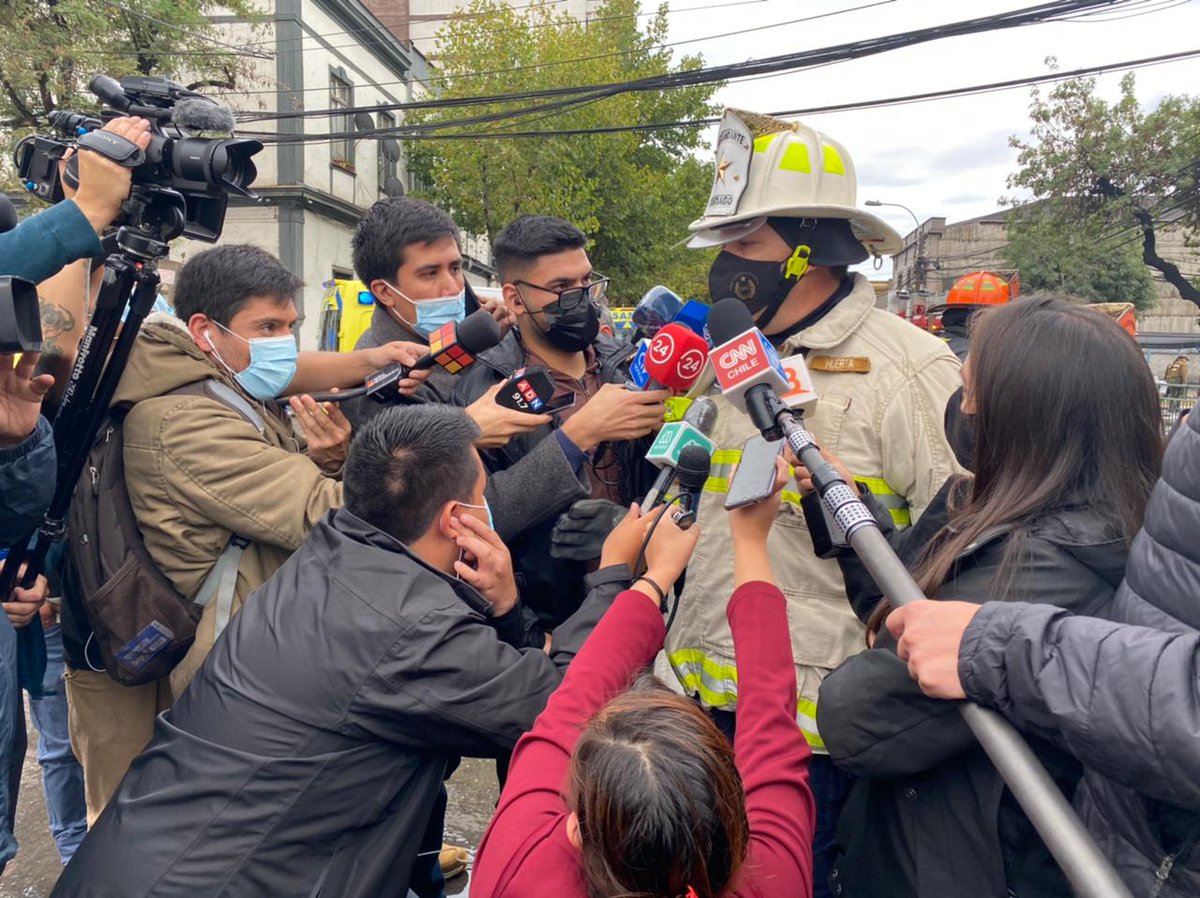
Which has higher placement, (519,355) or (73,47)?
(73,47)

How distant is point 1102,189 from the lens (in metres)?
23.1

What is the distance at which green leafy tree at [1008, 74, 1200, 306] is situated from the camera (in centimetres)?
2158

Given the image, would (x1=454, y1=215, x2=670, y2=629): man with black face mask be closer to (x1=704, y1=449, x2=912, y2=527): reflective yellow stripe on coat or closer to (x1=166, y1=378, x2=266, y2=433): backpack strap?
(x1=704, y1=449, x2=912, y2=527): reflective yellow stripe on coat

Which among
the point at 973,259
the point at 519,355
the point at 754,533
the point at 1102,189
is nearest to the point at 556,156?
the point at 1102,189

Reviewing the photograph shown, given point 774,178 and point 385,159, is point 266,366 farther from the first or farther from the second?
point 385,159

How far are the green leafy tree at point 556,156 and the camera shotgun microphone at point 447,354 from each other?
51.7 ft

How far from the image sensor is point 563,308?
2.88 metres

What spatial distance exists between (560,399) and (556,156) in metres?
17.4

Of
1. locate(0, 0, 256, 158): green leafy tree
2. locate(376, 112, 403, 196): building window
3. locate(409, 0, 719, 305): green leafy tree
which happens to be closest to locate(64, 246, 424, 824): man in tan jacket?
locate(0, 0, 256, 158): green leafy tree

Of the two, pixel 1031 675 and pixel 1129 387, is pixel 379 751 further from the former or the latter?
pixel 1129 387

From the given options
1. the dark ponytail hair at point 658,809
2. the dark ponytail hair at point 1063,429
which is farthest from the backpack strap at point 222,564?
the dark ponytail hair at point 1063,429

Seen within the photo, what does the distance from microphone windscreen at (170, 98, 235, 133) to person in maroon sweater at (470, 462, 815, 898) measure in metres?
1.72

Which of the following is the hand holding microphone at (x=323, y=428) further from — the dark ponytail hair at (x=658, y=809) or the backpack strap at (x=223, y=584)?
the dark ponytail hair at (x=658, y=809)

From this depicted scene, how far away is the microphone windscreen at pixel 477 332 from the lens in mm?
2629
